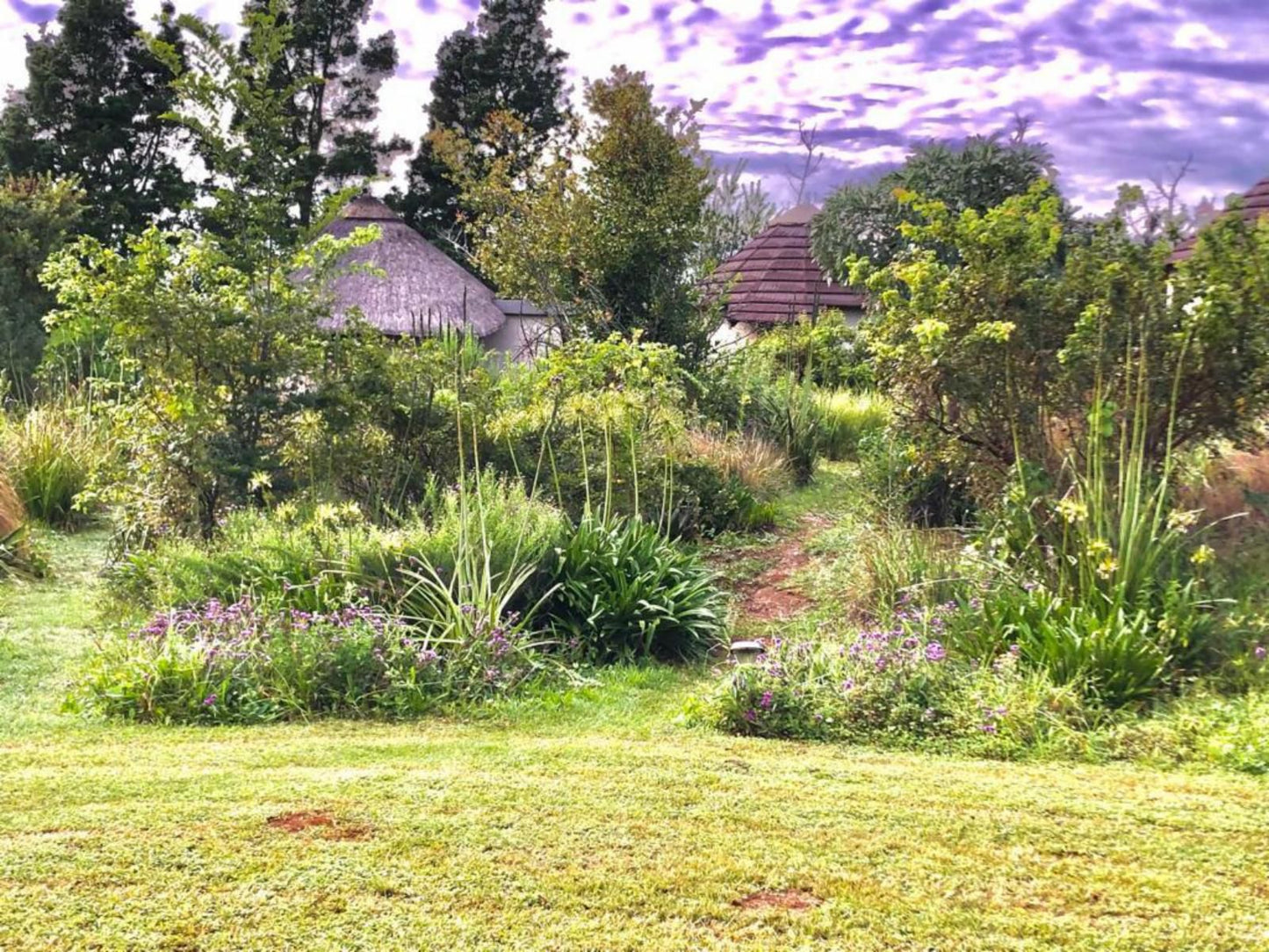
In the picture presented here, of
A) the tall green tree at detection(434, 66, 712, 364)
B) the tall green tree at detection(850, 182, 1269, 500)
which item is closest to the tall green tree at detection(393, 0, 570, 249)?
the tall green tree at detection(434, 66, 712, 364)

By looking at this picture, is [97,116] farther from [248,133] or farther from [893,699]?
[893,699]

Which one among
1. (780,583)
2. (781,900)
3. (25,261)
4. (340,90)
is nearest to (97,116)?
(340,90)

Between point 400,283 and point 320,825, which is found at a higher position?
point 400,283

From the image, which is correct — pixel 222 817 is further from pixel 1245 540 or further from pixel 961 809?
pixel 1245 540

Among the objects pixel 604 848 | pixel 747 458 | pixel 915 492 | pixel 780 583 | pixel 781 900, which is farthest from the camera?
pixel 747 458

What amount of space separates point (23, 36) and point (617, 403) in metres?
25.2

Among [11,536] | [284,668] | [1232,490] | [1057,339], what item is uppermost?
[1057,339]

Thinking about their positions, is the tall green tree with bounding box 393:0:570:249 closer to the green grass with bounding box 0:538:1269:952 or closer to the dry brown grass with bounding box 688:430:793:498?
the dry brown grass with bounding box 688:430:793:498

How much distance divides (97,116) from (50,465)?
821 inches

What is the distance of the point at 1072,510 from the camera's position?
5.78m

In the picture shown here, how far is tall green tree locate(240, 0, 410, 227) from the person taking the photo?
29.8 metres

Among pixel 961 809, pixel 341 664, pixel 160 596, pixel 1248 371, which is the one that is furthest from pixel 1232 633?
pixel 160 596

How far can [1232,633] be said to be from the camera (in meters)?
5.36

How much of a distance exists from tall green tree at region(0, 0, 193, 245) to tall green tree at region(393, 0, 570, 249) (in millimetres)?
7845
